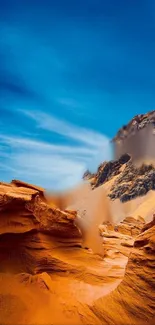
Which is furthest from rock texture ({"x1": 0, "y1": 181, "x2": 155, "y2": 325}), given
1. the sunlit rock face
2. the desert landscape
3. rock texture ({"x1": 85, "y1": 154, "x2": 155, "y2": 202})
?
rock texture ({"x1": 85, "y1": 154, "x2": 155, "y2": 202})

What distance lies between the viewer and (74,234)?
40.3ft

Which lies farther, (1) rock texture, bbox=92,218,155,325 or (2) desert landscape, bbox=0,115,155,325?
(2) desert landscape, bbox=0,115,155,325

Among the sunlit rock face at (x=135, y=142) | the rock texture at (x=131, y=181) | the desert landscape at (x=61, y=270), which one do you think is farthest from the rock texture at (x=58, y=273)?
the rock texture at (x=131, y=181)

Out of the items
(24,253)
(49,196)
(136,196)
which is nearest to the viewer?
(24,253)

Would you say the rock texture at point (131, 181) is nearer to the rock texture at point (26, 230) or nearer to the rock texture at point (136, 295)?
the rock texture at point (26, 230)

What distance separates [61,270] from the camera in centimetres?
1091

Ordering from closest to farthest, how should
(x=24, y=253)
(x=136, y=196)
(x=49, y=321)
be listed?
1. (x=49, y=321)
2. (x=24, y=253)
3. (x=136, y=196)

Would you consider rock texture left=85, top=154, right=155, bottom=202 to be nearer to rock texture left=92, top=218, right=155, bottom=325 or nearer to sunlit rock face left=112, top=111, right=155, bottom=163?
sunlit rock face left=112, top=111, right=155, bottom=163

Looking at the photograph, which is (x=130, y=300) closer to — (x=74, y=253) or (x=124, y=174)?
(x=74, y=253)

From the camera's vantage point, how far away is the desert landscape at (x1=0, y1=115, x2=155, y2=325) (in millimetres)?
7905

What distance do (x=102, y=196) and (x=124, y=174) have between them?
61.4m

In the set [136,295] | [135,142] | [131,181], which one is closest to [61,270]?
[136,295]

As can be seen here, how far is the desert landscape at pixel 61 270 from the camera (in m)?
7.91

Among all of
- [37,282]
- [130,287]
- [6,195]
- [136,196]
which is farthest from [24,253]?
[136,196]
